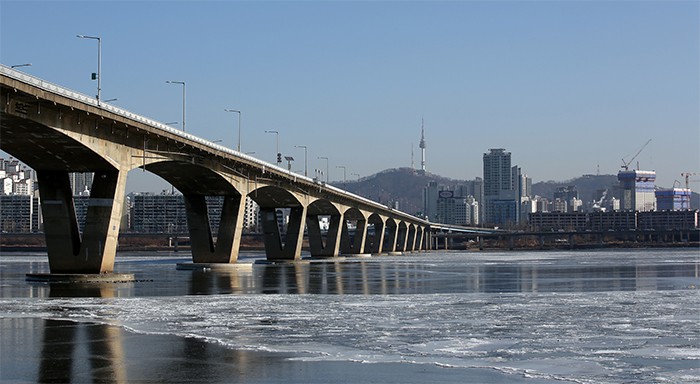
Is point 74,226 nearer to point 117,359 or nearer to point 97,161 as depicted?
point 97,161

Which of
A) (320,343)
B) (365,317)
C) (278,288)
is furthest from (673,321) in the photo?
(278,288)

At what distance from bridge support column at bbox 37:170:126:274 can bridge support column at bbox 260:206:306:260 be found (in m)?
58.7

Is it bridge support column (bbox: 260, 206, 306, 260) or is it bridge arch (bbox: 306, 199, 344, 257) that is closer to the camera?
bridge support column (bbox: 260, 206, 306, 260)

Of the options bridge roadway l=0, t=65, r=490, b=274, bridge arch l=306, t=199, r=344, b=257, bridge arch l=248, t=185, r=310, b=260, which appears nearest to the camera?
bridge roadway l=0, t=65, r=490, b=274

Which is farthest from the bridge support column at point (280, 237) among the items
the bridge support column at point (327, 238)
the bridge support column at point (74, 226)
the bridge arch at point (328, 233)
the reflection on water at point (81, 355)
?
the reflection on water at point (81, 355)

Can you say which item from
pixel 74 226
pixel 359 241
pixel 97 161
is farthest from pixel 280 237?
pixel 359 241

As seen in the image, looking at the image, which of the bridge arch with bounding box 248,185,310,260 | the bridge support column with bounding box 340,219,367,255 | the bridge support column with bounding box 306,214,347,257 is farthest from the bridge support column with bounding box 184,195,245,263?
the bridge support column with bounding box 340,219,367,255

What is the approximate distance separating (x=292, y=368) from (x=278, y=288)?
35143 millimetres

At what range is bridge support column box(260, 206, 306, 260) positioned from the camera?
122m

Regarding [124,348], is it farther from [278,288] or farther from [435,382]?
[278,288]

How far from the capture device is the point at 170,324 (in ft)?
104

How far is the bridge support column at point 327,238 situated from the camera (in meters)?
152

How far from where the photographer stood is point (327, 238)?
154 metres

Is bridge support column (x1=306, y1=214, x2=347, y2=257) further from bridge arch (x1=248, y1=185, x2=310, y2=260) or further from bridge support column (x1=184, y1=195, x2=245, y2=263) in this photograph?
bridge support column (x1=184, y1=195, x2=245, y2=263)
